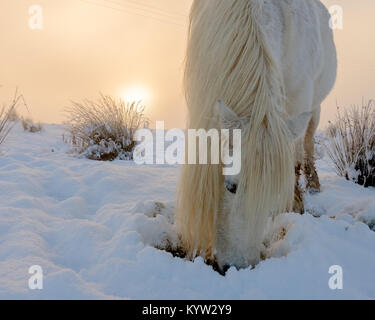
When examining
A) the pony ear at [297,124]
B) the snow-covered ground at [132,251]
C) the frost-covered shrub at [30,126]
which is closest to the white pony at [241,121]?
the pony ear at [297,124]

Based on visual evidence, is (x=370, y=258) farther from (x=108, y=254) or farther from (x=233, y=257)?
(x=108, y=254)

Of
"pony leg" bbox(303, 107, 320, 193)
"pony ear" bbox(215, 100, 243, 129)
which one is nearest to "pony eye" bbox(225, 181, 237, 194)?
"pony ear" bbox(215, 100, 243, 129)

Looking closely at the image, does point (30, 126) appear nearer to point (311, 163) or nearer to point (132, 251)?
point (311, 163)

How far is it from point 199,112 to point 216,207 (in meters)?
0.52

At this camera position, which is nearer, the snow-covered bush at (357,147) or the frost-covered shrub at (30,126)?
the snow-covered bush at (357,147)

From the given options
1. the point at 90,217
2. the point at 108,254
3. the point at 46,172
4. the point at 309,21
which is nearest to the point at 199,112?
the point at 108,254

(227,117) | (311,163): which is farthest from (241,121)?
(311,163)

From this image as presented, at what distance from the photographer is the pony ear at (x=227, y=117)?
4.37 feet

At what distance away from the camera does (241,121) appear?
1.36m

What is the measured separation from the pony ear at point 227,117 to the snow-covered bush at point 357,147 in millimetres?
2685

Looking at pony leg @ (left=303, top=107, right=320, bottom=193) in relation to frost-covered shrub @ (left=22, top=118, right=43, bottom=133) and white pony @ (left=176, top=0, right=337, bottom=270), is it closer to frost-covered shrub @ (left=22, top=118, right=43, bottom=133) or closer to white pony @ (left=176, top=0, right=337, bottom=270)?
white pony @ (left=176, top=0, right=337, bottom=270)

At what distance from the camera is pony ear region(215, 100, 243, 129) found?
1.33 meters

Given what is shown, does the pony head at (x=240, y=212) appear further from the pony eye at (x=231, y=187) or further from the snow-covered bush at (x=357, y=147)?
the snow-covered bush at (x=357, y=147)

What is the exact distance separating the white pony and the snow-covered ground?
0.18 meters
